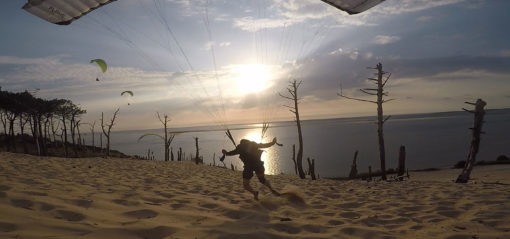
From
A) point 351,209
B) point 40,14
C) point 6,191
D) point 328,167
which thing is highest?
point 40,14

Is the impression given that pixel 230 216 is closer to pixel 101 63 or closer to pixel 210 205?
pixel 210 205

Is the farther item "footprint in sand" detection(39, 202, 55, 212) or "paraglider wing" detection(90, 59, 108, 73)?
"paraglider wing" detection(90, 59, 108, 73)

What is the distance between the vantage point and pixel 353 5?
7.31 meters

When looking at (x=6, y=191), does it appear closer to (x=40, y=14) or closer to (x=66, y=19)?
(x=40, y=14)

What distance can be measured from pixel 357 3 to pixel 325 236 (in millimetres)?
5651

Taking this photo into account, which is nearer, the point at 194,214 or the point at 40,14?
the point at 194,214

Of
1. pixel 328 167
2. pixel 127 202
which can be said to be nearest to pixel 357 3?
pixel 127 202

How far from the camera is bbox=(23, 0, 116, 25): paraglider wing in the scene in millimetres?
6407

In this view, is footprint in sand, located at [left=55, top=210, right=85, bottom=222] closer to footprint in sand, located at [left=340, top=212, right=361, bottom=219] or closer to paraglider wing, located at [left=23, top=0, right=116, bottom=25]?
footprint in sand, located at [left=340, top=212, right=361, bottom=219]

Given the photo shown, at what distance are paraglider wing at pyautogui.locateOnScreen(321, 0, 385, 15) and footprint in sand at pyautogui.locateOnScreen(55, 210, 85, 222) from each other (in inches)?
272

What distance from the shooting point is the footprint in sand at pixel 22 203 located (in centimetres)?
416

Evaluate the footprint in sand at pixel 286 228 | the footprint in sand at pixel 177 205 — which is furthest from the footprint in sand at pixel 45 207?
the footprint in sand at pixel 286 228

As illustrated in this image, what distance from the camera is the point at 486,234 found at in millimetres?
4113

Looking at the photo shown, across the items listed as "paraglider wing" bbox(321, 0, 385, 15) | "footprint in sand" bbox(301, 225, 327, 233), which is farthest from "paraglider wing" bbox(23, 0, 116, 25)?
"footprint in sand" bbox(301, 225, 327, 233)
